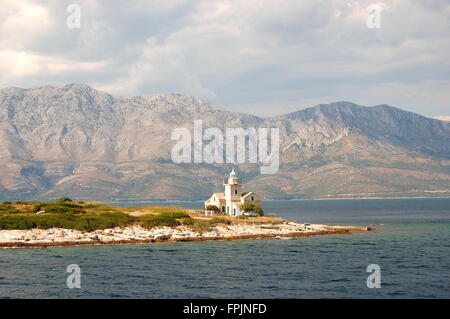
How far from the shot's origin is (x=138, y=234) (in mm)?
86250

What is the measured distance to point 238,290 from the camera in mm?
46094

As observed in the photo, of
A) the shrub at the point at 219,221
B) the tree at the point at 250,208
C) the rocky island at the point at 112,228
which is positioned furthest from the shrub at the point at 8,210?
the tree at the point at 250,208

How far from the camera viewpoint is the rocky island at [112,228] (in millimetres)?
81250

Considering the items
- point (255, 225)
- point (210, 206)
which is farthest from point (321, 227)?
point (210, 206)

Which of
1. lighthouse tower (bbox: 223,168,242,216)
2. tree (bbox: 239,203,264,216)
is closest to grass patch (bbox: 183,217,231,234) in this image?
tree (bbox: 239,203,264,216)

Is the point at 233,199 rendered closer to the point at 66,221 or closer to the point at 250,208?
the point at 250,208

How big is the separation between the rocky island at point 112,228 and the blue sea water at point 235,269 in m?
5.23

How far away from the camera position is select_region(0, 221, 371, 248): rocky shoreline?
7888 cm

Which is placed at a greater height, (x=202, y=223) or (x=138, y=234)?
(x=202, y=223)

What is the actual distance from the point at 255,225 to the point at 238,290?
2173 inches

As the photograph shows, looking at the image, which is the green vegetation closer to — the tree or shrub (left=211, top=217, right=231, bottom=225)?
the tree

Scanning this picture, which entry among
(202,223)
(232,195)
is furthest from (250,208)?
(202,223)

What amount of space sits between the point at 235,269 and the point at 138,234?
3303cm
